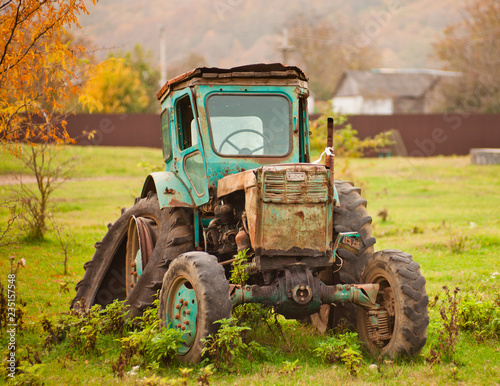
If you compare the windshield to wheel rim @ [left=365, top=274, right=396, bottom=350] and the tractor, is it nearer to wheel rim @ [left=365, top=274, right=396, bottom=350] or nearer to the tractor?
the tractor

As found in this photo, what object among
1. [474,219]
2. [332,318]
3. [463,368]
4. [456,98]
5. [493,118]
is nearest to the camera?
[463,368]

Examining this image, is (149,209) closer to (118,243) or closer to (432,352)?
(118,243)

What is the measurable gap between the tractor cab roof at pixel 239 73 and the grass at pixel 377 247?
2.58 metres

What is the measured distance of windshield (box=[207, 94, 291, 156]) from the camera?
652cm

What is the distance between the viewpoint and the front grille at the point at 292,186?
5.57 metres

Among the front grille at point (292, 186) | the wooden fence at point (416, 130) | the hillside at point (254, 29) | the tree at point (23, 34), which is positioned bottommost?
the front grille at point (292, 186)

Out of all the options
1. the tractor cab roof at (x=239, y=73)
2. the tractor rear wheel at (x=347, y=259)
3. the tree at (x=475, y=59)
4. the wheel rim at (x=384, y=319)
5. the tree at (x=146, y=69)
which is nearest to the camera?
the wheel rim at (x=384, y=319)

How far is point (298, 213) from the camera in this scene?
5656mm

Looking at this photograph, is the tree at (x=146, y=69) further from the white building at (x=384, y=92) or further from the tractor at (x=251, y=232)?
the tractor at (x=251, y=232)

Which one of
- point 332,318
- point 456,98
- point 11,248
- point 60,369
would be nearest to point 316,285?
point 332,318

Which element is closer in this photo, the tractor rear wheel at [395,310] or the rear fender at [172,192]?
the tractor rear wheel at [395,310]

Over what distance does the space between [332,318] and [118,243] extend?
2.78 metres

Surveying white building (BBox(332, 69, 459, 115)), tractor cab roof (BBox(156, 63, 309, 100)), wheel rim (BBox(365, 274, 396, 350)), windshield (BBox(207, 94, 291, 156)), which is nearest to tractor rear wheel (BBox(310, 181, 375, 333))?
wheel rim (BBox(365, 274, 396, 350))

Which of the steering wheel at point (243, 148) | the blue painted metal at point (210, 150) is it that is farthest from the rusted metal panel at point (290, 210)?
the steering wheel at point (243, 148)
